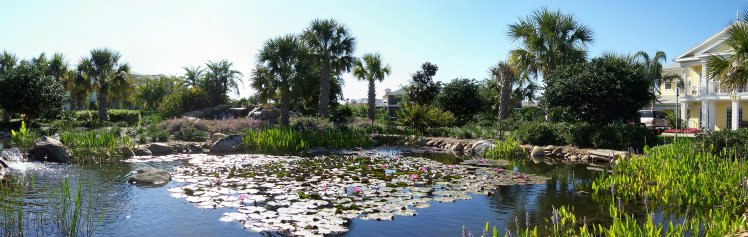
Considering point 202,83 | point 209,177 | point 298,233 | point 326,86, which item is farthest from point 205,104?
point 298,233

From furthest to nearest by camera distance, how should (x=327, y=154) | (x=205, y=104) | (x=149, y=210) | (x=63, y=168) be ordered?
(x=205, y=104), (x=327, y=154), (x=63, y=168), (x=149, y=210)

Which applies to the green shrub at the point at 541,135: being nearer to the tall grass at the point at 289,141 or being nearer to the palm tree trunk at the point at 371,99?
the tall grass at the point at 289,141

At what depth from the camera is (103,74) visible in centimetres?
2973

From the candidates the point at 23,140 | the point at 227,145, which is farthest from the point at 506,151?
the point at 23,140

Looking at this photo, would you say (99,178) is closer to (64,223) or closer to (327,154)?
(64,223)

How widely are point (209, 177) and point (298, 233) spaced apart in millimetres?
5135

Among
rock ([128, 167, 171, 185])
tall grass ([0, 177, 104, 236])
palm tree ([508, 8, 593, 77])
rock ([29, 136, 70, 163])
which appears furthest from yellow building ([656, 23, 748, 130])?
tall grass ([0, 177, 104, 236])

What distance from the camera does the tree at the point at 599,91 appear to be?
16.1 meters

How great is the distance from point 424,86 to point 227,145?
18166 millimetres

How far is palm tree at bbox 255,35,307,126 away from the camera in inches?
908

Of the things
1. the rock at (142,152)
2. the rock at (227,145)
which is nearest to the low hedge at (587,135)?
the rock at (227,145)

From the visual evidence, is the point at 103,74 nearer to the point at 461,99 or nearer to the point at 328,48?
the point at 328,48

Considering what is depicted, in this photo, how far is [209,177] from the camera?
408 inches

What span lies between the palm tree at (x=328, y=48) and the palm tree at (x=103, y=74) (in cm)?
1216
